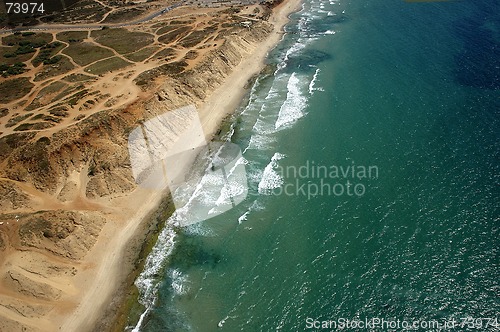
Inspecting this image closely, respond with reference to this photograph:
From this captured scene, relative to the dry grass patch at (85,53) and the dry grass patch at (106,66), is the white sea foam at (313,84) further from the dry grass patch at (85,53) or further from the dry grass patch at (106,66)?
the dry grass patch at (85,53)

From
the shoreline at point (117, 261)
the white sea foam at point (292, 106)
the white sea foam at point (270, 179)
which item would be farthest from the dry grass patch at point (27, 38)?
the white sea foam at point (270, 179)

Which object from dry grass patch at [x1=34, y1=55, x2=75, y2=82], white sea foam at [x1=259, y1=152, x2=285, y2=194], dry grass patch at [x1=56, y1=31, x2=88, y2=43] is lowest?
white sea foam at [x1=259, y1=152, x2=285, y2=194]

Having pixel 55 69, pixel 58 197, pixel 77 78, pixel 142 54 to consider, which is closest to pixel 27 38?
pixel 55 69

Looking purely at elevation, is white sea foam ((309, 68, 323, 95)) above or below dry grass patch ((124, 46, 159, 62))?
below

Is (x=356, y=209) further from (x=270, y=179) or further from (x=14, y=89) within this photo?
(x=14, y=89)

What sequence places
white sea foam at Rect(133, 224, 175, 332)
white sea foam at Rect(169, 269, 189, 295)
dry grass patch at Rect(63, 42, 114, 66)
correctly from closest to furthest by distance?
white sea foam at Rect(133, 224, 175, 332) < white sea foam at Rect(169, 269, 189, 295) < dry grass patch at Rect(63, 42, 114, 66)

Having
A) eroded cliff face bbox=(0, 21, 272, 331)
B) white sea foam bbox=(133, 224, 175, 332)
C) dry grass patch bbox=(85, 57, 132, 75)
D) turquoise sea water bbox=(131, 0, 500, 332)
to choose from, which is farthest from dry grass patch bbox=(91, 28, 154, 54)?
white sea foam bbox=(133, 224, 175, 332)

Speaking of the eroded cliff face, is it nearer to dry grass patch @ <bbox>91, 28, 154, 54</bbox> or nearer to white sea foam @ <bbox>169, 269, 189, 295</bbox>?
white sea foam @ <bbox>169, 269, 189, 295</bbox>
